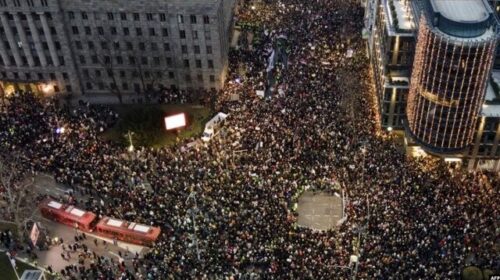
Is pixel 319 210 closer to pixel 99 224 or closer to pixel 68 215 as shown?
pixel 99 224

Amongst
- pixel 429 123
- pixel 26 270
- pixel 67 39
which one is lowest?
pixel 26 270

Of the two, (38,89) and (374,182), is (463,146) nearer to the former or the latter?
(374,182)

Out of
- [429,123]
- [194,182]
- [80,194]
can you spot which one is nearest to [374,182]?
[429,123]

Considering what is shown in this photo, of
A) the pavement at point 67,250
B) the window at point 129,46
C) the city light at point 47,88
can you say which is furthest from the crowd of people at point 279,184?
the window at point 129,46

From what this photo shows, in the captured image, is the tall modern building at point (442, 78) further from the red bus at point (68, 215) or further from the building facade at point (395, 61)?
the red bus at point (68, 215)

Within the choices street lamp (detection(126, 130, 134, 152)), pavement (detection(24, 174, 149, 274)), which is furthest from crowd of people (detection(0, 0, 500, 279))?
pavement (detection(24, 174, 149, 274))

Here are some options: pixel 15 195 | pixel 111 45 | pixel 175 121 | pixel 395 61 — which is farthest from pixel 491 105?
pixel 15 195
